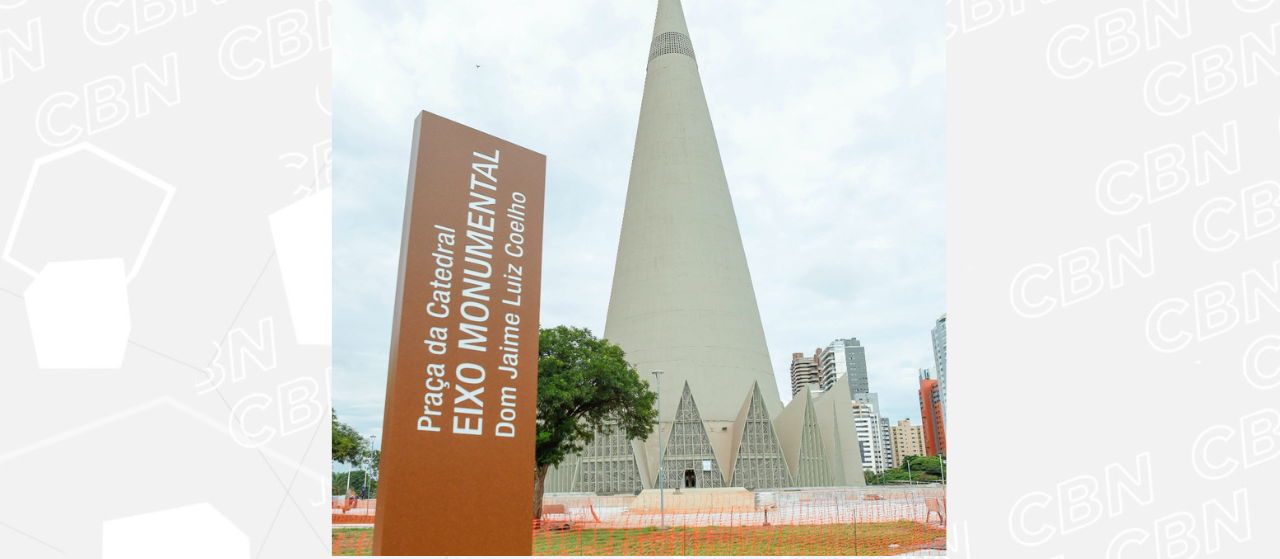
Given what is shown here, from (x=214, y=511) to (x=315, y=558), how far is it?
1.49m

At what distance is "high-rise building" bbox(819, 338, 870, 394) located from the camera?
570 feet

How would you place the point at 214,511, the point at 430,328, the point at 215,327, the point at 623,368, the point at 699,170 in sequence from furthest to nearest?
the point at 699,170
the point at 623,368
the point at 215,327
the point at 214,511
the point at 430,328

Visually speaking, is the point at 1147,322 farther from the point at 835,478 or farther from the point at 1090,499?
the point at 835,478

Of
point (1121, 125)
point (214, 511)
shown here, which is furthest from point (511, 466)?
point (1121, 125)

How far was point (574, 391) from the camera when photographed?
2017cm

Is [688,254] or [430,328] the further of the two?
[688,254]

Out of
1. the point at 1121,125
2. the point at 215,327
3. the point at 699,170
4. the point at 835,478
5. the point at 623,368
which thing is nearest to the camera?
the point at 215,327

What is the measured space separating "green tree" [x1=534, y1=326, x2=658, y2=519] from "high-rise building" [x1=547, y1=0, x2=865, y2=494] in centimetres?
1282

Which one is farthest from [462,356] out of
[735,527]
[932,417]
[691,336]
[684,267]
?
[932,417]

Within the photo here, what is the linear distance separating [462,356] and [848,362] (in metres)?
180

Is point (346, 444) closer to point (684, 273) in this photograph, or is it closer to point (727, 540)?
point (684, 273)

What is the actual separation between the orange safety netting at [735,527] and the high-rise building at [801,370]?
152m

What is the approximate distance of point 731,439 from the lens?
36.7 meters

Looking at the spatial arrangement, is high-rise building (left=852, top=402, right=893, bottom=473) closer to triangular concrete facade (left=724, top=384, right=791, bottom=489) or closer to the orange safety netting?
triangular concrete facade (left=724, top=384, right=791, bottom=489)
